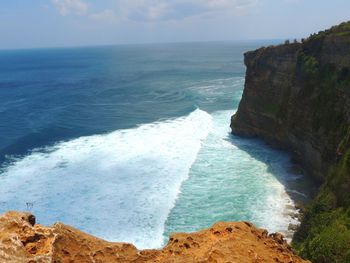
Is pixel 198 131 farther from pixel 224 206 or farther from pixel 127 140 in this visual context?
pixel 224 206

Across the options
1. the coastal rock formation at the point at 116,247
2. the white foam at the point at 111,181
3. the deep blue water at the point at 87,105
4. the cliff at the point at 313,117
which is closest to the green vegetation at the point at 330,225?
the cliff at the point at 313,117

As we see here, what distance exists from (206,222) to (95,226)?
9.48m

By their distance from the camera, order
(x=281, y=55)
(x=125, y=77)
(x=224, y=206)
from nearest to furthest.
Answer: (x=224, y=206) → (x=281, y=55) → (x=125, y=77)

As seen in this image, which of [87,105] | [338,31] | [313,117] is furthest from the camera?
[87,105]

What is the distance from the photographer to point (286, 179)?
43438 millimetres

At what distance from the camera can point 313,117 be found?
44906 millimetres

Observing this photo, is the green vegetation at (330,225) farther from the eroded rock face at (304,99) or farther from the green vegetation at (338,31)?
the green vegetation at (338,31)

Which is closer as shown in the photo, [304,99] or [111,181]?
[111,181]

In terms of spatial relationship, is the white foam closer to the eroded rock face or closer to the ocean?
the ocean

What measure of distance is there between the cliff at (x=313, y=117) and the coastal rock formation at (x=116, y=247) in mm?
13186

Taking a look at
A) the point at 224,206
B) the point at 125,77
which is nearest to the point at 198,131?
the point at 224,206

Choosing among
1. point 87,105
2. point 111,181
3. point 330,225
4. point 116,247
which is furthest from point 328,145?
point 87,105

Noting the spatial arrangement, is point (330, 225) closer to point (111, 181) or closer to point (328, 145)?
point (328, 145)

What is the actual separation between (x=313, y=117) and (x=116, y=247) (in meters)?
37.7
